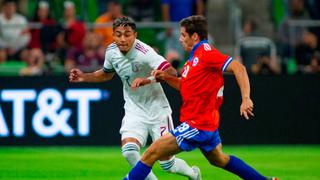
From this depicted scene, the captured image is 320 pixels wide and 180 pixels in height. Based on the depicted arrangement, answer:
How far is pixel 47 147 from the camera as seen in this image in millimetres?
16578

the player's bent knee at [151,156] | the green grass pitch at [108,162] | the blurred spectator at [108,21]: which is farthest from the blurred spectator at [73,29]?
the player's bent knee at [151,156]

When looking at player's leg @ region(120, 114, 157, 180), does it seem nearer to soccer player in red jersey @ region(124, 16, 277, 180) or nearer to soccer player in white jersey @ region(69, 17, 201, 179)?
soccer player in white jersey @ region(69, 17, 201, 179)

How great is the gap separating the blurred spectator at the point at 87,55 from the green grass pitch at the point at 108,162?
2.15 metres

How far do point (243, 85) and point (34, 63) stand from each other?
31.6 ft

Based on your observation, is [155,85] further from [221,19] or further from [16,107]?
[221,19]

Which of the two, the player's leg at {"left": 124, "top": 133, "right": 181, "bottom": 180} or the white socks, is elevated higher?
the player's leg at {"left": 124, "top": 133, "right": 181, "bottom": 180}

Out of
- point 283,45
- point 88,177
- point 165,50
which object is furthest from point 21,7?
point 88,177

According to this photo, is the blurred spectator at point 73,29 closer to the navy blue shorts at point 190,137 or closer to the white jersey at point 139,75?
the white jersey at point 139,75

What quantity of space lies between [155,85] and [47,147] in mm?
6402

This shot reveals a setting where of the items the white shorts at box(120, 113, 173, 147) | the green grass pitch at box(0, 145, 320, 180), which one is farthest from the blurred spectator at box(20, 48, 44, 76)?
the white shorts at box(120, 113, 173, 147)

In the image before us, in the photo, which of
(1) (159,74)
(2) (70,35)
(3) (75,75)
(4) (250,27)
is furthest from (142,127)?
(4) (250,27)

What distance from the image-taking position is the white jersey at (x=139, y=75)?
34.3ft

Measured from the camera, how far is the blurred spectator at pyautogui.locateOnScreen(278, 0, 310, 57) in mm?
18750

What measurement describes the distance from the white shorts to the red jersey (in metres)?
1.11
